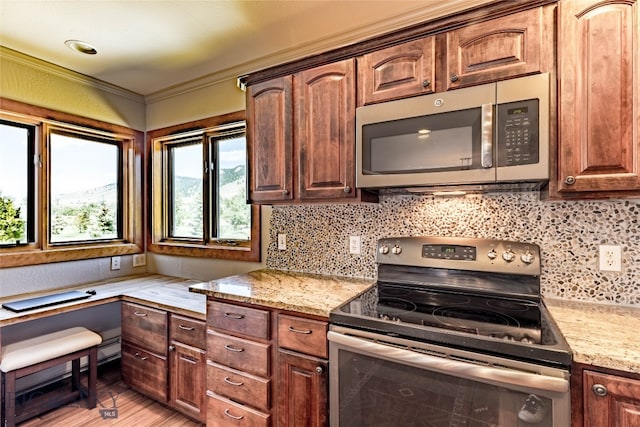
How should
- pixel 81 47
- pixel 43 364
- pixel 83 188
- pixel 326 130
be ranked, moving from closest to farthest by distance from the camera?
pixel 326 130 → pixel 43 364 → pixel 81 47 → pixel 83 188

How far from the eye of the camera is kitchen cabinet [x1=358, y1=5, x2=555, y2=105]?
138 cm

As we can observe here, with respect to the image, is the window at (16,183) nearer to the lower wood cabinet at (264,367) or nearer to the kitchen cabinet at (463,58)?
Result: the lower wood cabinet at (264,367)

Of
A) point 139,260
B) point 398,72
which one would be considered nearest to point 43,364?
point 139,260

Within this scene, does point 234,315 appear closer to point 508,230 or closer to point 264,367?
point 264,367

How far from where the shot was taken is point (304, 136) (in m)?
1.93

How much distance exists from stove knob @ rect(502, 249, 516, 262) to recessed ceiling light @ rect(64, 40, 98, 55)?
2891mm

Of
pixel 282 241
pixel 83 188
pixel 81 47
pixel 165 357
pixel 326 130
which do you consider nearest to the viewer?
pixel 326 130

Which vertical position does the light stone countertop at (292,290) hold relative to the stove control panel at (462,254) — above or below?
below

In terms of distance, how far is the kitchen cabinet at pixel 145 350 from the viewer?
221 cm

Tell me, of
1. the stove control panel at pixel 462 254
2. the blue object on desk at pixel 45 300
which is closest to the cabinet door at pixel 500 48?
the stove control panel at pixel 462 254

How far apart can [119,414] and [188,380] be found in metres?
0.60

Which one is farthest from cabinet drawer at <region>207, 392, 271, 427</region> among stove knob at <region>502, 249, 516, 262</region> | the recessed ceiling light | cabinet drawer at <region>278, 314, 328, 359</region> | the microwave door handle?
the recessed ceiling light

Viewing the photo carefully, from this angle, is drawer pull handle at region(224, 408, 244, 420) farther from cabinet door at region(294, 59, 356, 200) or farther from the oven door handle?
cabinet door at region(294, 59, 356, 200)

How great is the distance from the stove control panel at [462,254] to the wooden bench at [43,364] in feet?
6.75
